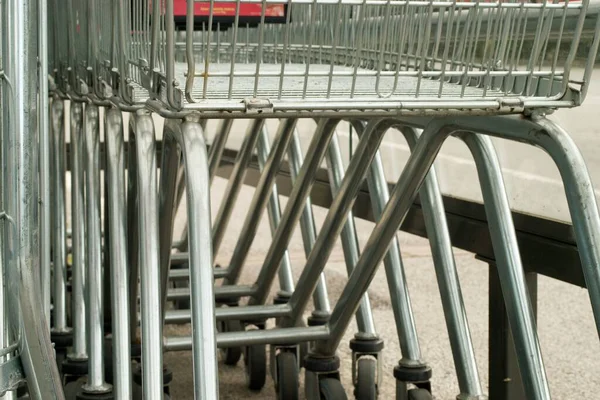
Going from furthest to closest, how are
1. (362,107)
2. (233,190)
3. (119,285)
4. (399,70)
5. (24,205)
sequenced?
(233,190) < (119,285) < (399,70) < (362,107) < (24,205)

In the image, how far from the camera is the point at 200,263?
140 centimetres

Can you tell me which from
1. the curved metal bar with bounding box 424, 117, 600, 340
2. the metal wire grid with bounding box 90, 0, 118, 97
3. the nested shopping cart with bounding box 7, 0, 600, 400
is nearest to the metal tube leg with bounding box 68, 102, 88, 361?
the nested shopping cart with bounding box 7, 0, 600, 400

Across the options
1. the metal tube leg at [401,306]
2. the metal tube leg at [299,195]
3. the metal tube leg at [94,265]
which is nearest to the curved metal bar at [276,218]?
the metal tube leg at [299,195]

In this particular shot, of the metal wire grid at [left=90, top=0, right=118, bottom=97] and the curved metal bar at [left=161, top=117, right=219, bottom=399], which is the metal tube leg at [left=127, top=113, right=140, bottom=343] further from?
the curved metal bar at [left=161, top=117, right=219, bottom=399]

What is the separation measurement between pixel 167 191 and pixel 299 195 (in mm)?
595

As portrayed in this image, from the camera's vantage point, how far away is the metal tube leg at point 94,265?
202cm

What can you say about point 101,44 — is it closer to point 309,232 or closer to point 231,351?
point 309,232

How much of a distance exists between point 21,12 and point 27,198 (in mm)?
219

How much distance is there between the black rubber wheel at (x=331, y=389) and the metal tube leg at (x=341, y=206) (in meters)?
0.18

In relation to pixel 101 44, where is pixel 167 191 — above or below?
below

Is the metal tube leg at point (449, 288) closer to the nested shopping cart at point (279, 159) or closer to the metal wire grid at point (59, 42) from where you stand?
the nested shopping cart at point (279, 159)

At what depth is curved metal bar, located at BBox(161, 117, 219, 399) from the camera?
1.37 m

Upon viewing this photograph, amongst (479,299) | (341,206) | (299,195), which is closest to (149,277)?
(341,206)

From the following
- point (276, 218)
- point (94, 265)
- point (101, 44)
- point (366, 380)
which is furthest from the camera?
point (276, 218)
